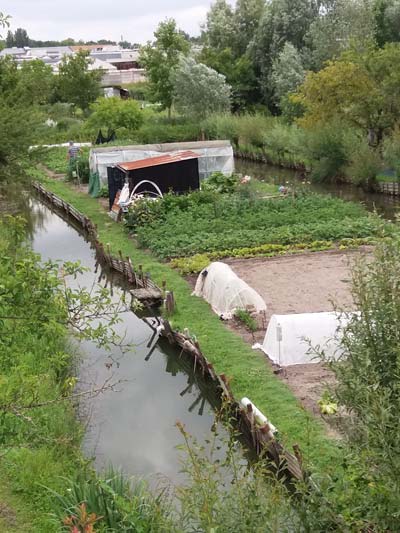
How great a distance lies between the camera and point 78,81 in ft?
203

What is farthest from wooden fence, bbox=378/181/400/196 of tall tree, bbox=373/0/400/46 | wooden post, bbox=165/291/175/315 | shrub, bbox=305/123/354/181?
tall tree, bbox=373/0/400/46

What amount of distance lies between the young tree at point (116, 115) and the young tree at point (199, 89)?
14.7 ft

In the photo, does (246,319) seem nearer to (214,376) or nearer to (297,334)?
(214,376)

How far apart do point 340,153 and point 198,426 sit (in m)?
24.4

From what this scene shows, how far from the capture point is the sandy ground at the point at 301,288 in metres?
13.8

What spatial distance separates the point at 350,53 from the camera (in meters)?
36.3

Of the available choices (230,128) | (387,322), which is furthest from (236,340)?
(230,128)

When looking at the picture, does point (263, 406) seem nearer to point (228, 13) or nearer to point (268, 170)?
point (268, 170)

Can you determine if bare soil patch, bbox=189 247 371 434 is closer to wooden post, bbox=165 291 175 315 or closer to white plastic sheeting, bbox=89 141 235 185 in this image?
wooden post, bbox=165 291 175 315

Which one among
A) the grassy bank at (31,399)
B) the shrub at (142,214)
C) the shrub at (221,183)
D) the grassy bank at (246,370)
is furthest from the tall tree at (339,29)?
the grassy bank at (31,399)

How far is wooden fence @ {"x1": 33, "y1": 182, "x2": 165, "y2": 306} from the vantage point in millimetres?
18922

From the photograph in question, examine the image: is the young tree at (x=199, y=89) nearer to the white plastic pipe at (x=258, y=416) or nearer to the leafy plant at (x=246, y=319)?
the leafy plant at (x=246, y=319)

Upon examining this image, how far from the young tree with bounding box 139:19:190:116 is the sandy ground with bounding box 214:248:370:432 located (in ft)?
118

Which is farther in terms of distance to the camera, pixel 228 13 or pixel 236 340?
pixel 228 13
